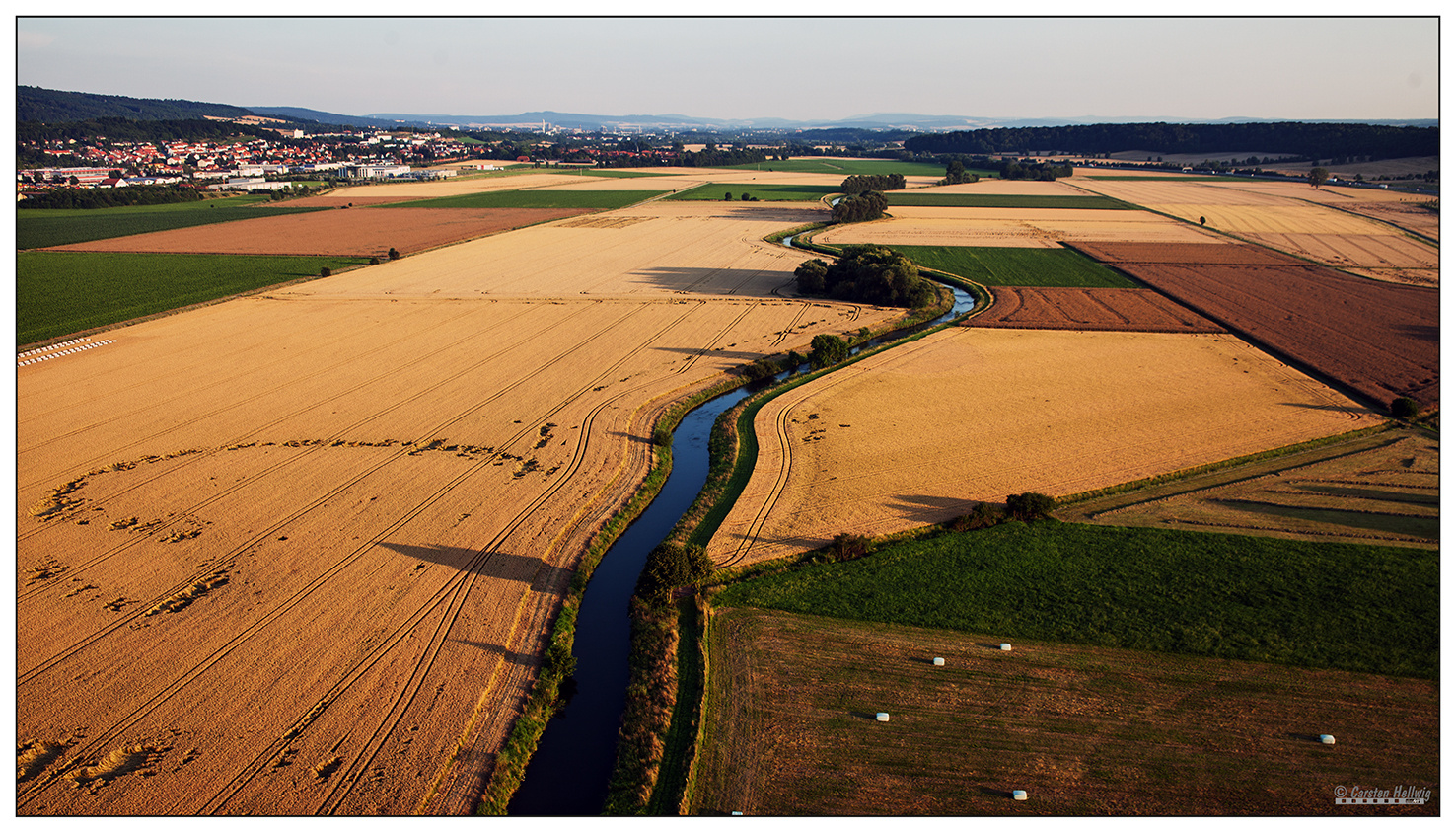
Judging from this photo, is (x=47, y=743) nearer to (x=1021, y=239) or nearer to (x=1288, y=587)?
(x=1288, y=587)

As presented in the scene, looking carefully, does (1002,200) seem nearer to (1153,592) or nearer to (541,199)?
(541,199)

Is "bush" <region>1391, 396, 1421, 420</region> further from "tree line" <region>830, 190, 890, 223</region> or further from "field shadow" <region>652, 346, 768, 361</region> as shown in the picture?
"tree line" <region>830, 190, 890, 223</region>

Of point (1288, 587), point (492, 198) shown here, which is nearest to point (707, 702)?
point (1288, 587)

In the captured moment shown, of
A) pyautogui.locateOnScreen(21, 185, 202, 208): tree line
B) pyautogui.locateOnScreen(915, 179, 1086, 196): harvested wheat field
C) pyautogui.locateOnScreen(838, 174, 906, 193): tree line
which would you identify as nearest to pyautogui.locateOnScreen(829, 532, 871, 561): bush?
pyautogui.locateOnScreen(838, 174, 906, 193): tree line

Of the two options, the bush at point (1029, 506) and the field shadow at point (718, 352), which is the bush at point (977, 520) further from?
the field shadow at point (718, 352)

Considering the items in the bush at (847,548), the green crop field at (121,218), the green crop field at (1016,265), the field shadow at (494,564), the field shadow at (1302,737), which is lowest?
the field shadow at (1302,737)

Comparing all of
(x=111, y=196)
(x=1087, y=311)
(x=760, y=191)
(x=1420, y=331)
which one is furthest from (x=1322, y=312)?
(x=111, y=196)

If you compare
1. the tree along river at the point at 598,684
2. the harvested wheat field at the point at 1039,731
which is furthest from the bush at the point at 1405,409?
the tree along river at the point at 598,684
